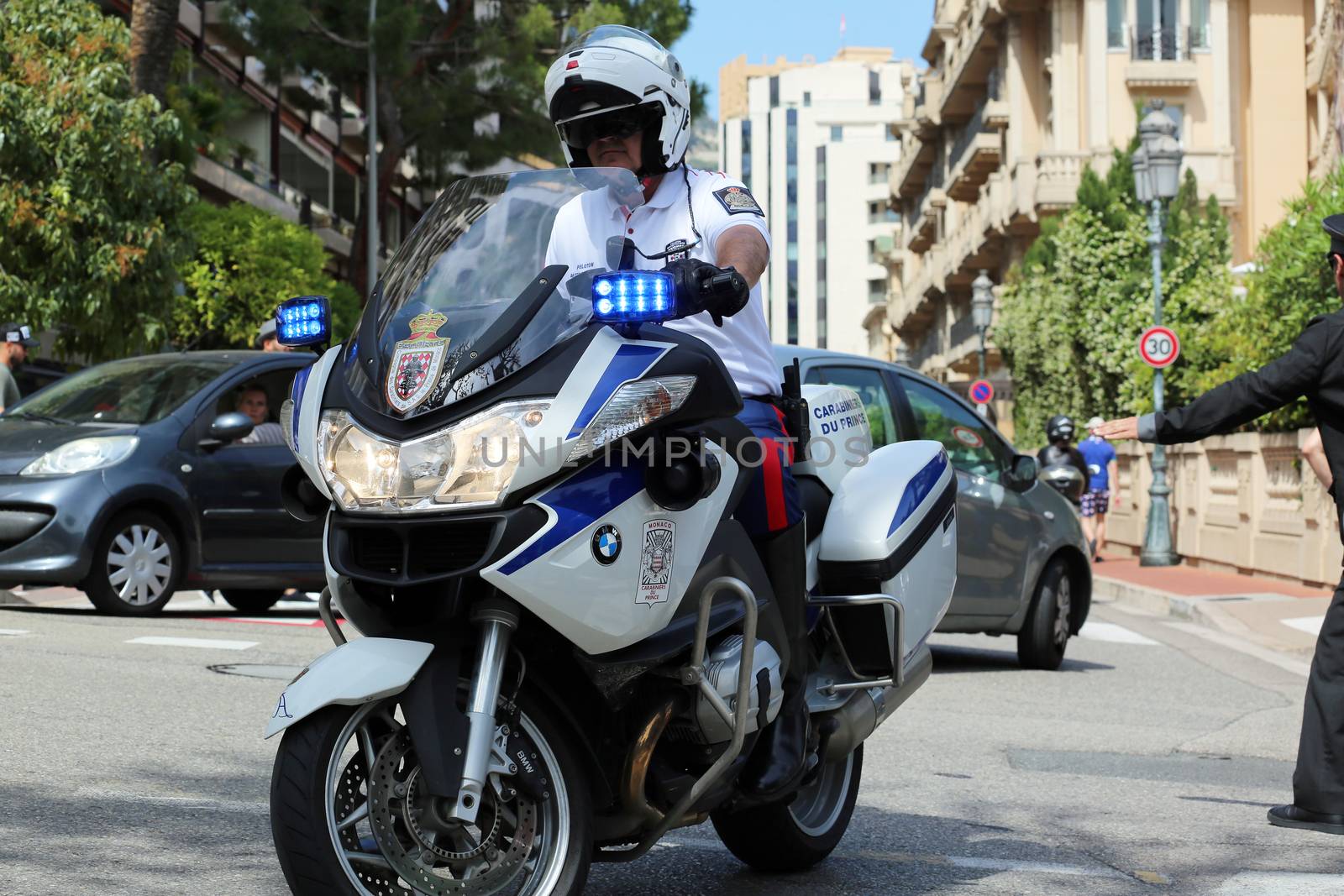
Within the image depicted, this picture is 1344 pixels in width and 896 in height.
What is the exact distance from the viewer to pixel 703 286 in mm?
3682

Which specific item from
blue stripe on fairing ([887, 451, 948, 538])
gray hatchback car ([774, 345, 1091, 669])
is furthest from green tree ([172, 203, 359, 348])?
blue stripe on fairing ([887, 451, 948, 538])

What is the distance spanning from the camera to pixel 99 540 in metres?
11.1

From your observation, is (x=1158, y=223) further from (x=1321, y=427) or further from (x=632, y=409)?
(x=632, y=409)

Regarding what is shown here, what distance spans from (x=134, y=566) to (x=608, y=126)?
25.7ft

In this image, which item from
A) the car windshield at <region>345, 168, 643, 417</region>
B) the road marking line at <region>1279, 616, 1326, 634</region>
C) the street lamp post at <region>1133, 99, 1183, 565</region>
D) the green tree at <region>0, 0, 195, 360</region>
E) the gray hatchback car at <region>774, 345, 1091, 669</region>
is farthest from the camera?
the street lamp post at <region>1133, 99, 1183, 565</region>

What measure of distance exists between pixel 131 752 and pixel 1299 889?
363 centimetres

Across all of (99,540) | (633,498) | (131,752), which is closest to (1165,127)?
(99,540)

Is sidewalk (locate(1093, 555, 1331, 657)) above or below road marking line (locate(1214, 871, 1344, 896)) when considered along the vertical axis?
below

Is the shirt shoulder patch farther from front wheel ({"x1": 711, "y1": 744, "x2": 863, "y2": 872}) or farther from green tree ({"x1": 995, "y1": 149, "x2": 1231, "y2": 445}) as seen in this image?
green tree ({"x1": 995, "y1": 149, "x2": 1231, "y2": 445})

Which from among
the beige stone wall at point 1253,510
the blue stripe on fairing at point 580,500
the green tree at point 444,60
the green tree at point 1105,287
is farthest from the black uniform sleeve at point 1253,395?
the green tree at point 444,60

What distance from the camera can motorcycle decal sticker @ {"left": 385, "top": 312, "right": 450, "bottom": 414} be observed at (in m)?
3.63

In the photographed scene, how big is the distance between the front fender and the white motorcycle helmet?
1313mm

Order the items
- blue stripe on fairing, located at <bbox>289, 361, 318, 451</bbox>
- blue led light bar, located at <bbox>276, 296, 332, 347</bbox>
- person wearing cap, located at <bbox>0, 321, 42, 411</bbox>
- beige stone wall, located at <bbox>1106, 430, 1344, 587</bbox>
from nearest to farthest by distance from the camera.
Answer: blue stripe on fairing, located at <bbox>289, 361, 318, 451</bbox> → blue led light bar, located at <bbox>276, 296, 332, 347</bbox> → person wearing cap, located at <bbox>0, 321, 42, 411</bbox> → beige stone wall, located at <bbox>1106, 430, 1344, 587</bbox>

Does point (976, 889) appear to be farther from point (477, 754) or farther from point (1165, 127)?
point (1165, 127)
